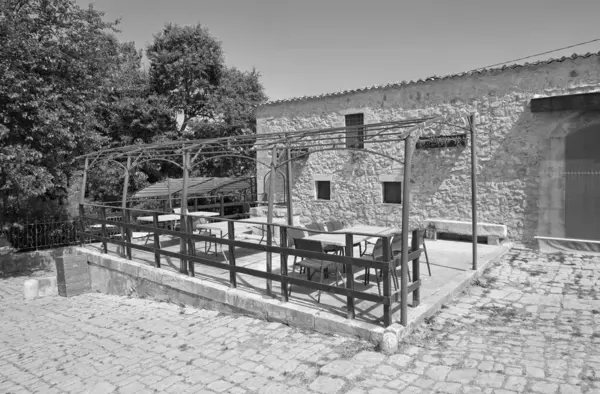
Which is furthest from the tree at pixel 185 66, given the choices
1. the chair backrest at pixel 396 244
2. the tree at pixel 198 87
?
the chair backrest at pixel 396 244

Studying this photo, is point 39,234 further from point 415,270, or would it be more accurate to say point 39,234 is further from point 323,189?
point 415,270

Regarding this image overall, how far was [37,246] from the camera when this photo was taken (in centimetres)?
1122

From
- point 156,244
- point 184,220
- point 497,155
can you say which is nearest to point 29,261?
point 156,244

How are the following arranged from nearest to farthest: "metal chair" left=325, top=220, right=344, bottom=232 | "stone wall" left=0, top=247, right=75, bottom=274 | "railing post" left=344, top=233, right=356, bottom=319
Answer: "railing post" left=344, top=233, right=356, bottom=319, "metal chair" left=325, top=220, right=344, bottom=232, "stone wall" left=0, top=247, right=75, bottom=274

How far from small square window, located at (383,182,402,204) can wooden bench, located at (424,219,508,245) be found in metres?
0.98

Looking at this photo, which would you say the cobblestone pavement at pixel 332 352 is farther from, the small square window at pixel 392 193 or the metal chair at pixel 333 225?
the small square window at pixel 392 193

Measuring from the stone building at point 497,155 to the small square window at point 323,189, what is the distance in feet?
0.49

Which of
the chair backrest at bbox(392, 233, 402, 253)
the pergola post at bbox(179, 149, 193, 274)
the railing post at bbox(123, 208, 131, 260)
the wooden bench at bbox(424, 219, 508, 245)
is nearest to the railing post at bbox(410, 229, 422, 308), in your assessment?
the chair backrest at bbox(392, 233, 402, 253)

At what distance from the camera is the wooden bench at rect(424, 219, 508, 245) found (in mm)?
8672

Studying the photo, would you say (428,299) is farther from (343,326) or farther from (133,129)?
(133,129)

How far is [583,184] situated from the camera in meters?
7.97

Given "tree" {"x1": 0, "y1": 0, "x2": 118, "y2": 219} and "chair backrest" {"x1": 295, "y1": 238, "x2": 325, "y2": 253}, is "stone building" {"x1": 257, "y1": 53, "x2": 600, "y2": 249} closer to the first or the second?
"chair backrest" {"x1": 295, "y1": 238, "x2": 325, "y2": 253}

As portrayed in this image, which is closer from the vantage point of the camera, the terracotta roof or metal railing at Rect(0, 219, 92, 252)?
the terracotta roof

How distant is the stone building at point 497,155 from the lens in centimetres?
790
